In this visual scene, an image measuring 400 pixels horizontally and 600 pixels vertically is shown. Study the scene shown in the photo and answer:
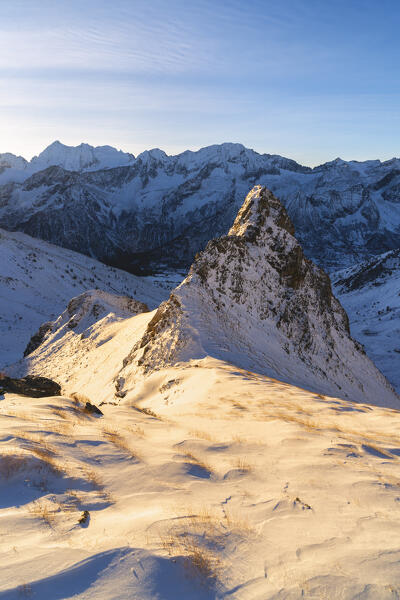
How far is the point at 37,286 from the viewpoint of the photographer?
41.1 meters

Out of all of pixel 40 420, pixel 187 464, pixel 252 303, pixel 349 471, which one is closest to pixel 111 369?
pixel 252 303

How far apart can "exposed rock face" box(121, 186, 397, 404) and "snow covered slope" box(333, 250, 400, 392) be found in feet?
44.5

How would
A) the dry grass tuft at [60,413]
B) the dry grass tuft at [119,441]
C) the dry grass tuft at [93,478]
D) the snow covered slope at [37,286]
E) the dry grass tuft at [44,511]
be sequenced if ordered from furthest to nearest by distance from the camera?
the snow covered slope at [37,286]
the dry grass tuft at [60,413]
the dry grass tuft at [119,441]
the dry grass tuft at [93,478]
the dry grass tuft at [44,511]

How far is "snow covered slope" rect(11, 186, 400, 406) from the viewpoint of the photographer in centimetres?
1265

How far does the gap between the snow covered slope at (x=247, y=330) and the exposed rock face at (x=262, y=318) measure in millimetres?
53

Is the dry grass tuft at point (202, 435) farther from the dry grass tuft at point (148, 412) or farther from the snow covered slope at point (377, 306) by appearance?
the snow covered slope at point (377, 306)

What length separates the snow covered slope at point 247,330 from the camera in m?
12.6

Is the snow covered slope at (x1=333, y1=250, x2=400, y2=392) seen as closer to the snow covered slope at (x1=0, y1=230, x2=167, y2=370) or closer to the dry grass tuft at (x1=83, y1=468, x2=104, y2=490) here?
the dry grass tuft at (x1=83, y1=468, x2=104, y2=490)

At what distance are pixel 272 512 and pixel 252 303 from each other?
13.2 meters

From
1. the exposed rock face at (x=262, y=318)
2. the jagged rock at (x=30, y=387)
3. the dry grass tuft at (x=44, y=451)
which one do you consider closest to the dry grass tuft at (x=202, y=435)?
the dry grass tuft at (x=44, y=451)

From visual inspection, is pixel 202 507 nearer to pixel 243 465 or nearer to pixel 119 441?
pixel 243 465

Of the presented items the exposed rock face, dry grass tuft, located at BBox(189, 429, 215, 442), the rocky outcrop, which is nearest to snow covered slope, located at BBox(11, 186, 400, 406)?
the exposed rock face

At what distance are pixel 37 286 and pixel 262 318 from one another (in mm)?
33542

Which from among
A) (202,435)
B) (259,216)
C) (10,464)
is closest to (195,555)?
(10,464)
